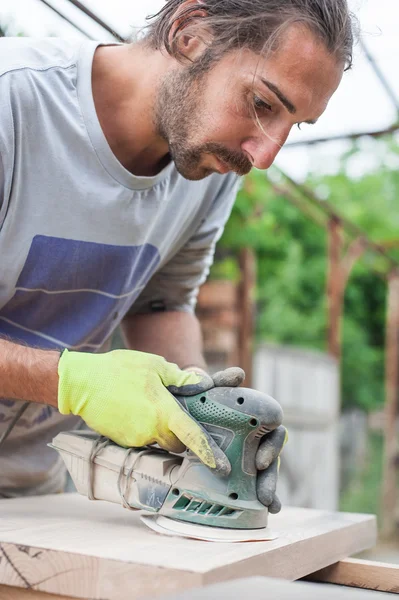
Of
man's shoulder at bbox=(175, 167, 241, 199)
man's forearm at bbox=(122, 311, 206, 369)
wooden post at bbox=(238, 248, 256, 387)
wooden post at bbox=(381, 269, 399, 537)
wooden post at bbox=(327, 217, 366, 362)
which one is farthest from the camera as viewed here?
wooden post at bbox=(381, 269, 399, 537)

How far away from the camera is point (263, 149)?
2.00m

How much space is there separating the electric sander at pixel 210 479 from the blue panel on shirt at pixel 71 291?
1.63ft

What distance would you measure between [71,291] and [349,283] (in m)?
21.0

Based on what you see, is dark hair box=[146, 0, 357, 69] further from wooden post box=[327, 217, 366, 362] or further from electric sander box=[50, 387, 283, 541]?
wooden post box=[327, 217, 366, 362]

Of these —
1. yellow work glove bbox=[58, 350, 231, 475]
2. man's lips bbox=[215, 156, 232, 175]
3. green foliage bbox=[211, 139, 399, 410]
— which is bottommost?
green foliage bbox=[211, 139, 399, 410]

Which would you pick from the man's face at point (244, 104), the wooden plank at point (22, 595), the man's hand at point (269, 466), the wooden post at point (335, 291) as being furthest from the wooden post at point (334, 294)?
the wooden plank at point (22, 595)

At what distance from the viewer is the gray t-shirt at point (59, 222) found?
6.23ft

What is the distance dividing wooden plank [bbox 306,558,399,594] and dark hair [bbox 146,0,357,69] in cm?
130

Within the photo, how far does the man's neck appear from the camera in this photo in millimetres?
2080

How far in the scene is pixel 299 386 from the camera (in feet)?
23.1

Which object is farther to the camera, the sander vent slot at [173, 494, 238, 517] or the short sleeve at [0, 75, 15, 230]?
the short sleeve at [0, 75, 15, 230]

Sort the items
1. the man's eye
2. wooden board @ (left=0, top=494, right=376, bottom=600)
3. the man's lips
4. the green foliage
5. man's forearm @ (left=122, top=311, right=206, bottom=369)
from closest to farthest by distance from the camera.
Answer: wooden board @ (left=0, top=494, right=376, bottom=600) < the man's eye < the man's lips < man's forearm @ (left=122, top=311, right=206, bottom=369) < the green foliage

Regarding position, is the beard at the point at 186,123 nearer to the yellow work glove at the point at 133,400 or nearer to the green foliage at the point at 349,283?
the yellow work glove at the point at 133,400

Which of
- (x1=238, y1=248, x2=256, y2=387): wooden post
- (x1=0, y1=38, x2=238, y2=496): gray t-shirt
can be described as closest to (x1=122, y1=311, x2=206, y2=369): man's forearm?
(x1=0, y1=38, x2=238, y2=496): gray t-shirt
